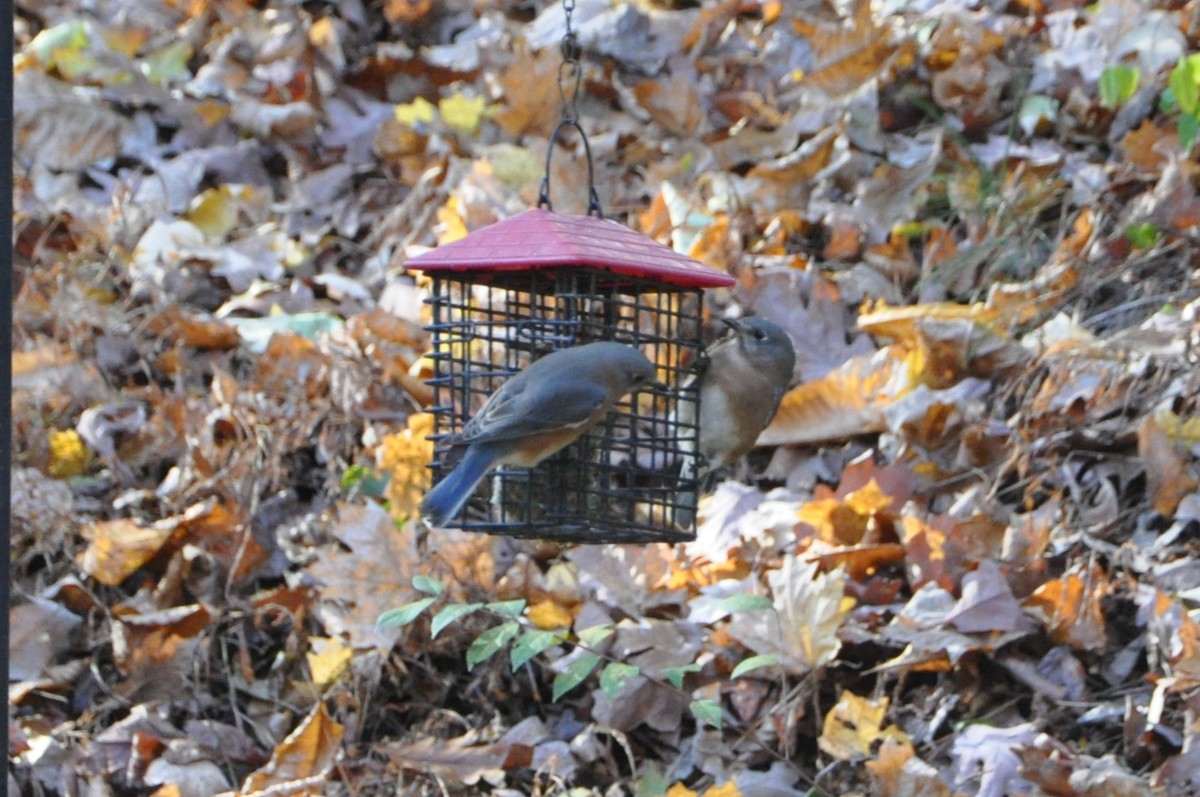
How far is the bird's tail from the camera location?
10.9 feet

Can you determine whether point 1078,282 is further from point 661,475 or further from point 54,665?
point 54,665

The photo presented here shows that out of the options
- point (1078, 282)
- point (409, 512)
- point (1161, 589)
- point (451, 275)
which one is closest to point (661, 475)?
point (451, 275)

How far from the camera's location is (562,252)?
3.26 m

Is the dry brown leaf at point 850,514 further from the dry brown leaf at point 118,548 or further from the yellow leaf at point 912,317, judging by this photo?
the dry brown leaf at point 118,548

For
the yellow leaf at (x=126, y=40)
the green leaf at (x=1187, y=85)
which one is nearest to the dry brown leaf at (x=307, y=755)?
the green leaf at (x=1187, y=85)

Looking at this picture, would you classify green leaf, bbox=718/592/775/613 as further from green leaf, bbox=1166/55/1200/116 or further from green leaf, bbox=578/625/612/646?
green leaf, bbox=1166/55/1200/116

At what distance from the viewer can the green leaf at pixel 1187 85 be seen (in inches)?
227

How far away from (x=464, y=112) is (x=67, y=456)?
Answer: 8.49 feet

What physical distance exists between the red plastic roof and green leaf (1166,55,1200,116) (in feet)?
9.68

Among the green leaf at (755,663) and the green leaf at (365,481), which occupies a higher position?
the green leaf at (365,481)

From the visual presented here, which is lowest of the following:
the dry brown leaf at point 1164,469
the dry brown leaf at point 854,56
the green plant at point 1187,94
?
the dry brown leaf at point 1164,469

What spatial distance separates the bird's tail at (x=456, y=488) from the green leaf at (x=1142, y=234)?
3166 mm

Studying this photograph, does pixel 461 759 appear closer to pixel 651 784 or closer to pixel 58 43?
pixel 651 784

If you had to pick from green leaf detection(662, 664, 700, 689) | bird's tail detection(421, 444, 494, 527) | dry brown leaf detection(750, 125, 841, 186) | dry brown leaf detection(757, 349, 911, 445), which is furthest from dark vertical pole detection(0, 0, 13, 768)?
dry brown leaf detection(750, 125, 841, 186)
